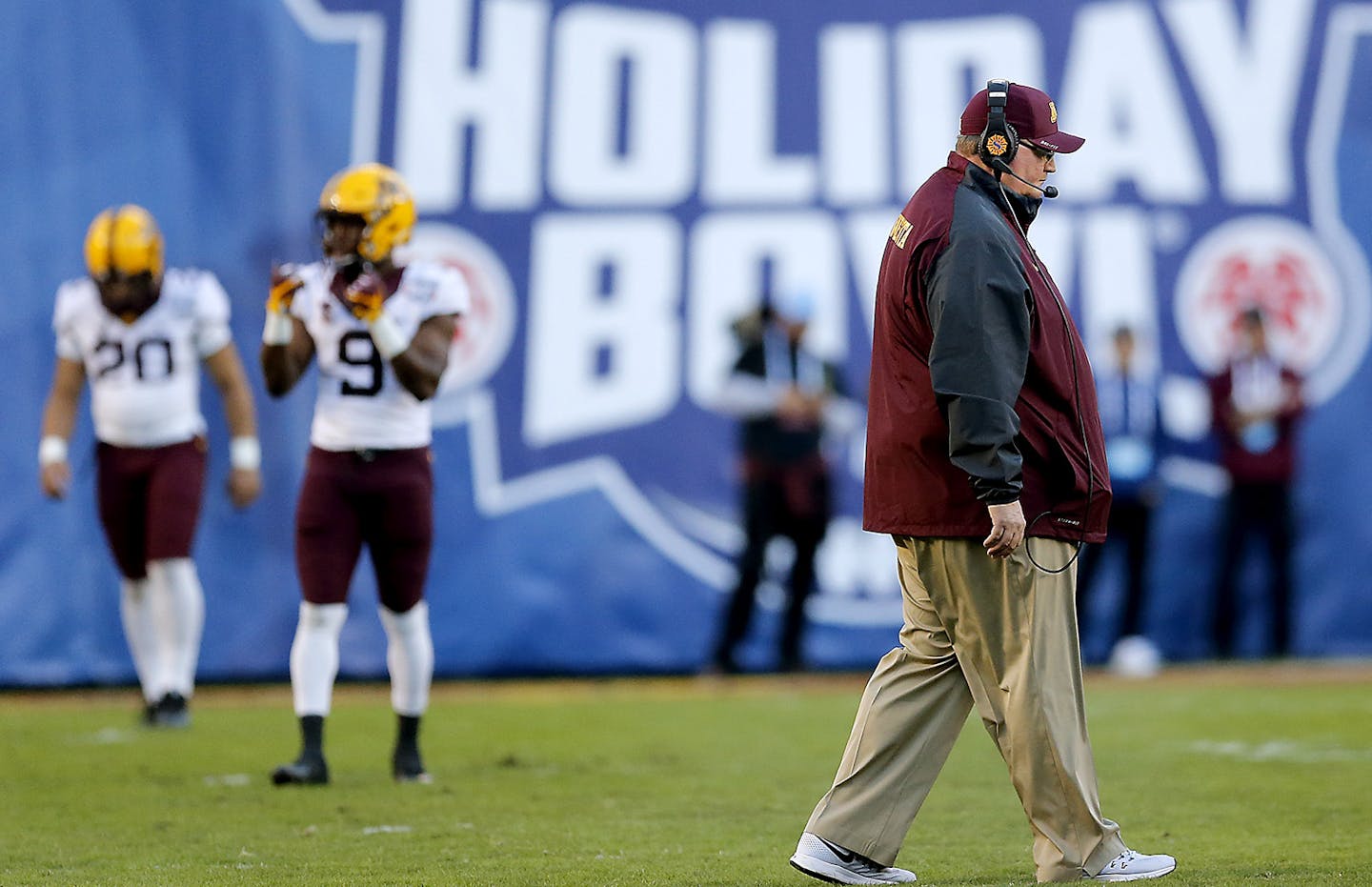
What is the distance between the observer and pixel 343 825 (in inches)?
218

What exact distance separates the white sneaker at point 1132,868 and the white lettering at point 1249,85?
7.60 meters

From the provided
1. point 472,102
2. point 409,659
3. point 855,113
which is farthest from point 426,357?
point 855,113

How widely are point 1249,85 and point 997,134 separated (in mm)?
7539

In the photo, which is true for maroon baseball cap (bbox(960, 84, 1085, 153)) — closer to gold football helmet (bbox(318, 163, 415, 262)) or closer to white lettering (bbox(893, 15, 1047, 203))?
gold football helmet (bbox(318, 163, 415, 262))

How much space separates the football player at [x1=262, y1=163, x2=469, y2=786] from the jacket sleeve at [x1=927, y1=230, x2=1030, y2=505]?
2.60 m

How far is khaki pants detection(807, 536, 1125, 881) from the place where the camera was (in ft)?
13.5

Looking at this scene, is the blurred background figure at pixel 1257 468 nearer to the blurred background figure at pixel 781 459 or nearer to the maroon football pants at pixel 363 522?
the blurred background figure at pixel 781 459

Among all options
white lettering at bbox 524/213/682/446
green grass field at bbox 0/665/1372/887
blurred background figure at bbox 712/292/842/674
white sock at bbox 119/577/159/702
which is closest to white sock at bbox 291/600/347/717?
green grass field at bbox 0/665/1372/887

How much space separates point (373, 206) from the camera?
6.33 m

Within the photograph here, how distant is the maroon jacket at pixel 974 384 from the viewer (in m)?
4.01

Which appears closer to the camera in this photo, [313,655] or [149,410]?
[313,655]

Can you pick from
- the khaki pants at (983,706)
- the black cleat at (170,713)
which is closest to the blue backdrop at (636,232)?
the black cleat at (170,713)

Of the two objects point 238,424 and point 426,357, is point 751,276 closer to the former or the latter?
point 238,424

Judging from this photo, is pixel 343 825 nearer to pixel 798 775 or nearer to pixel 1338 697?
pixel 798 775
